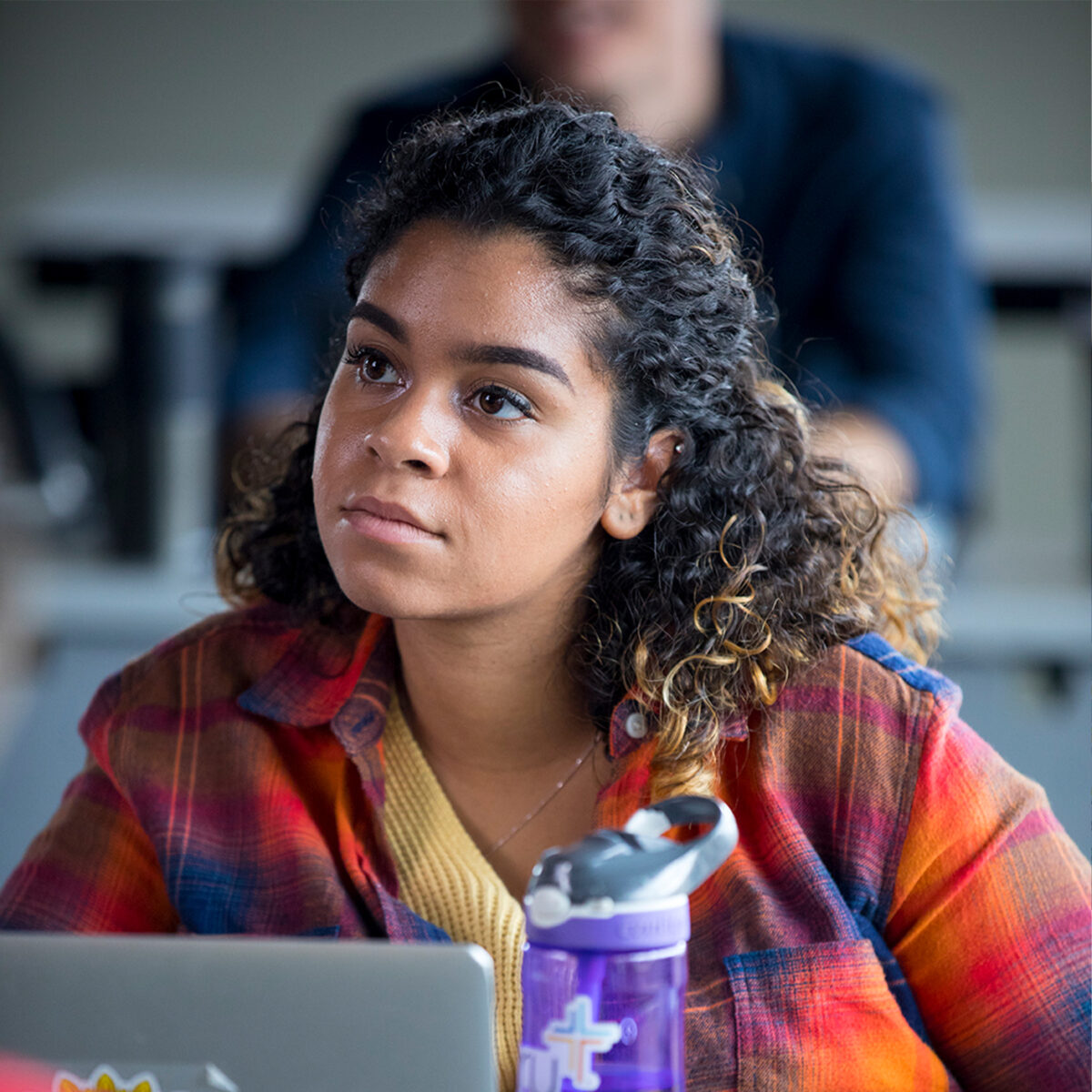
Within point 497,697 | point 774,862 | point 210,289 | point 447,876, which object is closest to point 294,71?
point 210,289

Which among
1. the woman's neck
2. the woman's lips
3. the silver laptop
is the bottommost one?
the woman's neck

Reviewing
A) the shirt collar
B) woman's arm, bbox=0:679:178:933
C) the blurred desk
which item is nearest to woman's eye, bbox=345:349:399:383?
the shirt collar

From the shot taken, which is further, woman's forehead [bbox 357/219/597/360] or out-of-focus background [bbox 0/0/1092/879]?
out-of-focus background [bbox 0/0/1092/879]

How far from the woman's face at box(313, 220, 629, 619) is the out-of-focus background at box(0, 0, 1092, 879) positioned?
0.40m

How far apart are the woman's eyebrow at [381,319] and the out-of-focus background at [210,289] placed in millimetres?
409

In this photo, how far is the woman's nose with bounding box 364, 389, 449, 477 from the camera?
85 centimetres

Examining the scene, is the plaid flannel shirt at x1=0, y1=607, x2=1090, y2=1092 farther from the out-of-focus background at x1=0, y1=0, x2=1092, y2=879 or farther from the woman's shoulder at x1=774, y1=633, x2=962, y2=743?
the out-of-focus background at x1=0, y1=0, x2=1092, y2=879

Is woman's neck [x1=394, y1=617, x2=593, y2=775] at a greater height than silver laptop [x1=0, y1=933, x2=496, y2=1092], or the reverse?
silver laptop [x1=0, y1=933, x2=496, y2=1092]

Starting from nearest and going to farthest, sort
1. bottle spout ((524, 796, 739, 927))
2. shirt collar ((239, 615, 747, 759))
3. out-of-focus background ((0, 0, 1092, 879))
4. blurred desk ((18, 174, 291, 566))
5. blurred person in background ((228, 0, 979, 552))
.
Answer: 1. bottle spout ((524, 796, 739, 927))
2. shirt collar ((239, 615, 747, 759))
3. blurred person in background ((228, 0, 979, 552))
4. out-of-focus background ((0, 0, 1092, 879))
5. blurred desk ((18, 174, 291, 566))

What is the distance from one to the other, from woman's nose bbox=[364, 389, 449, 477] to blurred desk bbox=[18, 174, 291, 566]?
1.70 metres

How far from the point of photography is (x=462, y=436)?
869 mm

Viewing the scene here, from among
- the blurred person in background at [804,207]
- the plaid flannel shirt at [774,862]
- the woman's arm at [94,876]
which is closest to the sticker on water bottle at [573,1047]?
the plaid flannel shirt at [774,862]

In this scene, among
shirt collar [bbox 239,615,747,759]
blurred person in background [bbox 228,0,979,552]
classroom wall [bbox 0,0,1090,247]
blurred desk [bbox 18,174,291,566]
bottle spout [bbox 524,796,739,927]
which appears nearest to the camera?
bottle spout [bbox 524,796,739,927]

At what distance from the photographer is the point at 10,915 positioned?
999 mm
